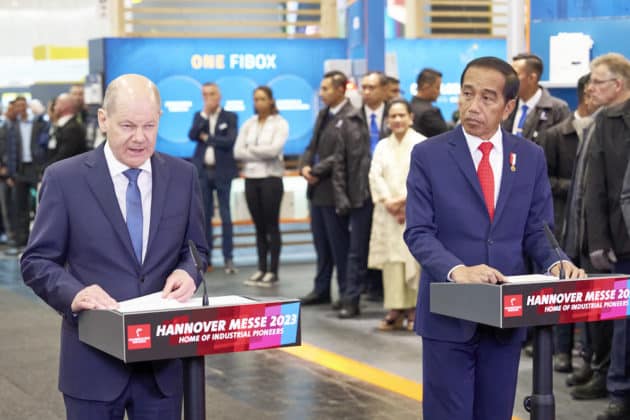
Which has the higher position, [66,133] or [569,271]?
[66,133]

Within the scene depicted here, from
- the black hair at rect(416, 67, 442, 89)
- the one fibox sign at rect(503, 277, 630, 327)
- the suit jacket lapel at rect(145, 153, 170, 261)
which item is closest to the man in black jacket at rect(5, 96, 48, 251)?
the black hair at rect(416, 67, 442, 89)

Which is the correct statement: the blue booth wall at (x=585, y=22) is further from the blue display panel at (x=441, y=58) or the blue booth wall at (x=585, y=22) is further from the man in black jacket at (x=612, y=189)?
the blue display panel at (x=441, y=58)

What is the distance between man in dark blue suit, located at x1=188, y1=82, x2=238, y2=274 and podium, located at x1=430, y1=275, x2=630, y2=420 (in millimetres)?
7593

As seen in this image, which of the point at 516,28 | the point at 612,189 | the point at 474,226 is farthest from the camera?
the point at 516,28

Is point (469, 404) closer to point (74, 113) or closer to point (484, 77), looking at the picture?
point (484, 77)

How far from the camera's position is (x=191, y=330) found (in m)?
2.69

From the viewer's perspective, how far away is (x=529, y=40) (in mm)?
7836

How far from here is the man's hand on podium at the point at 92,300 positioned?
278cm

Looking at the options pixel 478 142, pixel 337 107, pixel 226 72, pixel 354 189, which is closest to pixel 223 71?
pixel 226 72

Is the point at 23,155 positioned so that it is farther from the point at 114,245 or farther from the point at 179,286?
the point at 179,286

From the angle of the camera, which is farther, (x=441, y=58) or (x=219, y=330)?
(x=441, y=58)

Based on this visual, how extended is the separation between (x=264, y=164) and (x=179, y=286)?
7.13 metres

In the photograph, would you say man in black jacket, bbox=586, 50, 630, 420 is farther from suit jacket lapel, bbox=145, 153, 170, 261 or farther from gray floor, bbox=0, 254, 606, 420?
suit jacket lapel, bbox=145, 153, 170, 261

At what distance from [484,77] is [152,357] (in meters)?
1.46
